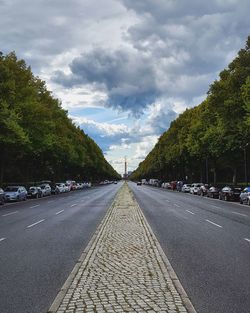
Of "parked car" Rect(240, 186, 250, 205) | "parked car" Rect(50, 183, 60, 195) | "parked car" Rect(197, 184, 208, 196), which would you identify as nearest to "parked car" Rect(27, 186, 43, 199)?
"parked car" Rect(50, 183, 60, 195)

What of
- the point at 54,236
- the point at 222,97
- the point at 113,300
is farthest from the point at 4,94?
the point at 113,300

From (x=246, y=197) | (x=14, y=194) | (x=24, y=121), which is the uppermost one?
(x=24, y=121)

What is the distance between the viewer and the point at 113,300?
6.46m

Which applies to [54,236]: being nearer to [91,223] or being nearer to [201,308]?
[91,223]

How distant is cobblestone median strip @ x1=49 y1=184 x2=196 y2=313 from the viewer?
616 cm

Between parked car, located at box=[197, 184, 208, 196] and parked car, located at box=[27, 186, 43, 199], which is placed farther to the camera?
parked car, located at box=[197, 184, 208, 196]

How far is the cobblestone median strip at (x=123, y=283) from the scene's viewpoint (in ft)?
20.2

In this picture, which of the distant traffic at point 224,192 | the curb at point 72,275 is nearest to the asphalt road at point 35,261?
the curb at point 72,275

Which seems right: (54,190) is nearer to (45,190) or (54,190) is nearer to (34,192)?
(45,190)

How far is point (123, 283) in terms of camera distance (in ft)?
24.9

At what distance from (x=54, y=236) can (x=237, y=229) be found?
7.07 meters

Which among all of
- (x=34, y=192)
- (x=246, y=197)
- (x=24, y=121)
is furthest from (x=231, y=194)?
(x=24, y=121)

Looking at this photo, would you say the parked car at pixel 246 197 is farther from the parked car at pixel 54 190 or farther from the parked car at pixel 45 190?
the parked car at pixel 54 190

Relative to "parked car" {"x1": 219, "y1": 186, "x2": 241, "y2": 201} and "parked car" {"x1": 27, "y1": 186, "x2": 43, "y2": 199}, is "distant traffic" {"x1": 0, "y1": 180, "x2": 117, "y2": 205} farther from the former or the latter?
"parked car" {"x1": 219, "y1": 186, "x2": 241, "y2": 201}
